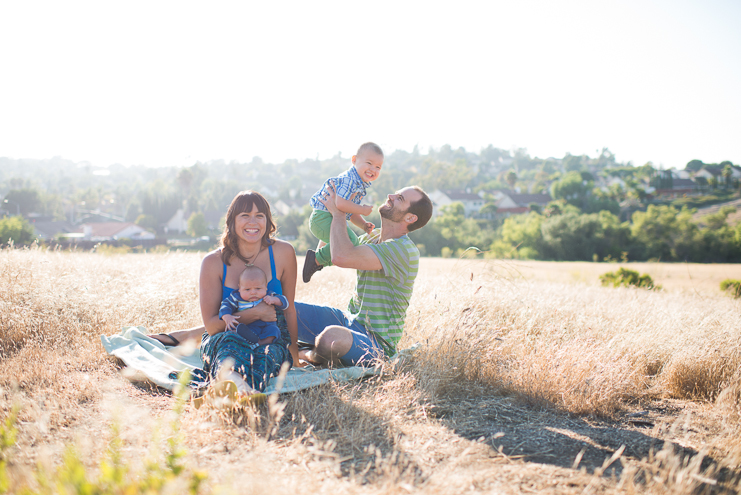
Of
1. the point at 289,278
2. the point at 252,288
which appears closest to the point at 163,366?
the point at 252,288

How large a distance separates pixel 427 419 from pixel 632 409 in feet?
6.06

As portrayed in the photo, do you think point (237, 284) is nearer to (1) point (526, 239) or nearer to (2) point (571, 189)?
(1) point (526, 239)

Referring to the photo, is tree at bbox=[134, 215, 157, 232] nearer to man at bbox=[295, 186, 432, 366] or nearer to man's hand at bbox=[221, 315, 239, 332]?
man at bbox=[295, 186, 432, 366]

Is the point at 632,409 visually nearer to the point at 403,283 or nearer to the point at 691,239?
the point at 403,283

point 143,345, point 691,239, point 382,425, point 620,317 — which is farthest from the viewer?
point 691,239

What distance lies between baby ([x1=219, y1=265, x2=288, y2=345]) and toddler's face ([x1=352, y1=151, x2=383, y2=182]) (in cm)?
147

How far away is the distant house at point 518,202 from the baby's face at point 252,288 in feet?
295

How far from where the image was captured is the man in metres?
3.72

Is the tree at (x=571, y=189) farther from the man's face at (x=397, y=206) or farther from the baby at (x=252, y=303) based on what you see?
the baby at (x=252, y=303)

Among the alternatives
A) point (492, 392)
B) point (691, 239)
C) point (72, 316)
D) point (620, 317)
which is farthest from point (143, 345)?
point (691, 239)

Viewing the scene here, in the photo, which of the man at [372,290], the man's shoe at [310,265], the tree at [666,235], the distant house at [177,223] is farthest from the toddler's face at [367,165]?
the distant house at [177,223]

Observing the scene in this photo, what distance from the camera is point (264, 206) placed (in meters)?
3.74

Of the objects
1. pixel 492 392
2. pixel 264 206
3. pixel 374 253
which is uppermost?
→ pixel 264 206

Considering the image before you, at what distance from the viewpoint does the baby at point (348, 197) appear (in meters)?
4.21
